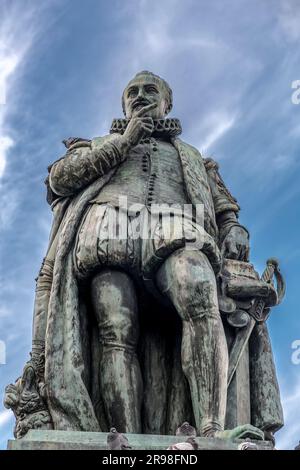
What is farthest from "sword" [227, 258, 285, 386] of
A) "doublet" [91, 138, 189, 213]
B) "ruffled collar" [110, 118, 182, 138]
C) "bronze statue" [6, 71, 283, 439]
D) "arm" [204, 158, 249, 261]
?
"ruffled collar" [110, 118, 182, 138]

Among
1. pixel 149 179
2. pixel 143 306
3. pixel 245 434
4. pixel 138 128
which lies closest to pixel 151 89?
pixel 138 128

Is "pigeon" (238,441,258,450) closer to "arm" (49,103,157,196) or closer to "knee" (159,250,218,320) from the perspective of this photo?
"knee" (159,250,218,320)

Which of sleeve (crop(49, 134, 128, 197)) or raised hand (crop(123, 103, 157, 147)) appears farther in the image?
raised hand (crop(123, 103, 157, 147))

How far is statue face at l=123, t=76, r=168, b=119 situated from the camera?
12703mm

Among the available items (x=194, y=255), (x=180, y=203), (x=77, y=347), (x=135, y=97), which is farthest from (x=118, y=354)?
(x=135, y=97)

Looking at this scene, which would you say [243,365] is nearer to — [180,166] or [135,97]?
[180,166]

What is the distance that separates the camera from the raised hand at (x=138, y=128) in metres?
12.0

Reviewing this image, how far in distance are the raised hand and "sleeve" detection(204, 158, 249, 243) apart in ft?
3.46

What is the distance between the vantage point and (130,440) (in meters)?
9.21

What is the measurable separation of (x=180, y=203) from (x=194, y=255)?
3.83ft

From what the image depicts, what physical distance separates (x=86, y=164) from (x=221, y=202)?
177 centimetres

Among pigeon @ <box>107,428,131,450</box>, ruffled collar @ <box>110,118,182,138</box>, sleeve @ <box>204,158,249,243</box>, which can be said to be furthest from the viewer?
ruffled collar @ <box>110,118,182,138</box>

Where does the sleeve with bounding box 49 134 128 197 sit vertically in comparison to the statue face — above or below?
below

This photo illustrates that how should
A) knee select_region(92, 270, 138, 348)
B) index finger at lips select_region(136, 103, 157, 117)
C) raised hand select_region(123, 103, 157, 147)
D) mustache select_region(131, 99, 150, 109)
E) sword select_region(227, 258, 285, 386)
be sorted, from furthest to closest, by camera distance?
1. mustache select_region(131, 99, 150, 109)
2. index finger at lips select_region(136, 103, 157, 117)
3. raised hand select_region(123, 103, 157, 147)
4. sword select_region(227, 258, 285, 386)
5. knee select_region(92, 270, 138, 348)
